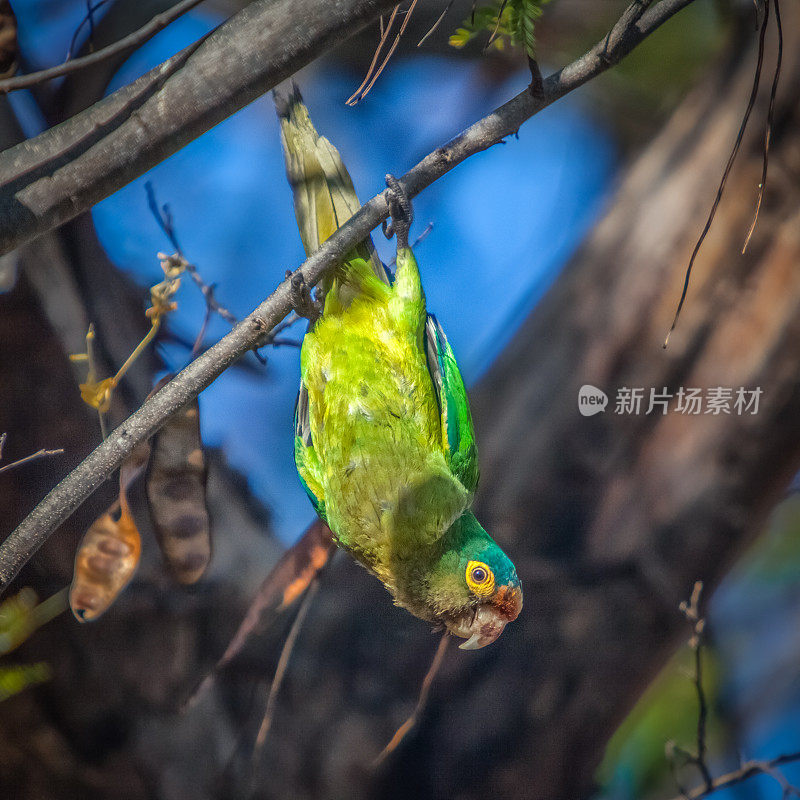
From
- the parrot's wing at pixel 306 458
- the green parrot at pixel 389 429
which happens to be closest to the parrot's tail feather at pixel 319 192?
the green parrot at pixel 389 429

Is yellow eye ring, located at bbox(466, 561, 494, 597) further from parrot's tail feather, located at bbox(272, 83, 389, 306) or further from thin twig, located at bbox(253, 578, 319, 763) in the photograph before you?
parrot's tail feather, located at bbox(272, 83, 389, 306)

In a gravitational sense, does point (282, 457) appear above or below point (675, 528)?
above

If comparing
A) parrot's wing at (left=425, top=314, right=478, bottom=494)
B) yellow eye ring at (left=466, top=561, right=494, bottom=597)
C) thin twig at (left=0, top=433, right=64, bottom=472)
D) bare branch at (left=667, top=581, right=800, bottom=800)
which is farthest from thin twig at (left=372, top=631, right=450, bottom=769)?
thin twig at (left=0, top=433, right=64, bottom=472)

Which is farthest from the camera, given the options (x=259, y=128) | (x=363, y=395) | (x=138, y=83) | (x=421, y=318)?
(x=259, y=128)

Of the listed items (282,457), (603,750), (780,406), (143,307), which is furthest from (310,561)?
(780,406)

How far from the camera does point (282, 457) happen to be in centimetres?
207

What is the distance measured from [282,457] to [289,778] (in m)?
1.17

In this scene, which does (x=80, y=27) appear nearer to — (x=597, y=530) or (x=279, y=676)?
(x=279, y=676)

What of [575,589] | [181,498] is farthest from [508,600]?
[181,498]

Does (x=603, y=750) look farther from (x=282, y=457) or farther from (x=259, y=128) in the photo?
(x=259, y=128)

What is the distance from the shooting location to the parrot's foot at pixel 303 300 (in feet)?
5.14

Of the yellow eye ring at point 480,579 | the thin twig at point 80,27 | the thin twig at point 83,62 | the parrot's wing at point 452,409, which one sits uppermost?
the thin twig at point 80,27

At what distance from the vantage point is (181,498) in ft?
6.84

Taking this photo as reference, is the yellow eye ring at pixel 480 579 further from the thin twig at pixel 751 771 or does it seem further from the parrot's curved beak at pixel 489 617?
the thin twig at pixel 751 771
